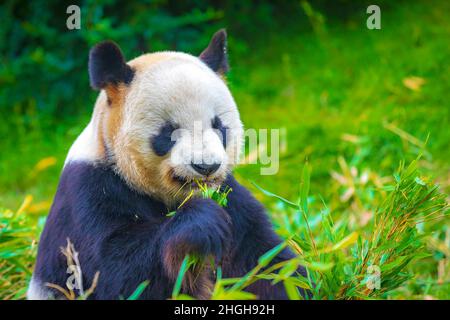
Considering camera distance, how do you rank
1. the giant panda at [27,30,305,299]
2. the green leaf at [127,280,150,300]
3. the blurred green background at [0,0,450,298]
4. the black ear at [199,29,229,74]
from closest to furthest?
the green leaf at [127,280,150,300] → the giant panda at [27,30,305,299] → the black ear at [199,29,229,74] → the blurred green background at [0,0,450,298]

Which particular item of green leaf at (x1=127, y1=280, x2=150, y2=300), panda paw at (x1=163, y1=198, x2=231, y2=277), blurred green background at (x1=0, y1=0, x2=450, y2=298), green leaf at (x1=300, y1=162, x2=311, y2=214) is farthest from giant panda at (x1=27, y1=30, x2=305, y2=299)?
blurred green background at (x1=0, y1=0, x2=450, y2=298)

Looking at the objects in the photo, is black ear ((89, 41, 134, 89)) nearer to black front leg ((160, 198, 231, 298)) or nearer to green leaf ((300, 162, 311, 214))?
black front leg ((160, 198, 231, 298))

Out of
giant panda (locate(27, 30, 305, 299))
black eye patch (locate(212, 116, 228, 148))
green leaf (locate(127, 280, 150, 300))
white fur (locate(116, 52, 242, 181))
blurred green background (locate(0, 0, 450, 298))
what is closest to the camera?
green leaf (locate(127, 280, 150, 300))

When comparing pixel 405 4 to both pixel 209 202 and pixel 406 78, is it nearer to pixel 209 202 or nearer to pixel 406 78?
pixel 406 78

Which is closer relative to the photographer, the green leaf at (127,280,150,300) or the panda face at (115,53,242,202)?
the green leaf at (127,280,150,300)

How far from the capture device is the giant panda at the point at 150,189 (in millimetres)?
3555

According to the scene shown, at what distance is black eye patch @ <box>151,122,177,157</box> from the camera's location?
3762 millimetres

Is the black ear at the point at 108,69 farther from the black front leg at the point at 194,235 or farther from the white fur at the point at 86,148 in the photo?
the black front leg at the point at 194,235

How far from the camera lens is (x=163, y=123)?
3773mm

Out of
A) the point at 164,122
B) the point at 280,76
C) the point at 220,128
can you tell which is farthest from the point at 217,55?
the point at 280,76

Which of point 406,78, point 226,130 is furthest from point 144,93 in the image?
point 406,78

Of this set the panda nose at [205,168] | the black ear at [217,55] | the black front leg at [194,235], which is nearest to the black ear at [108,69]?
the black ear at [217,55]

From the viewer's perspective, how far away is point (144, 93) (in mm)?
3842

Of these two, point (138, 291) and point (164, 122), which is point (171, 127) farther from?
point (138, 291)
